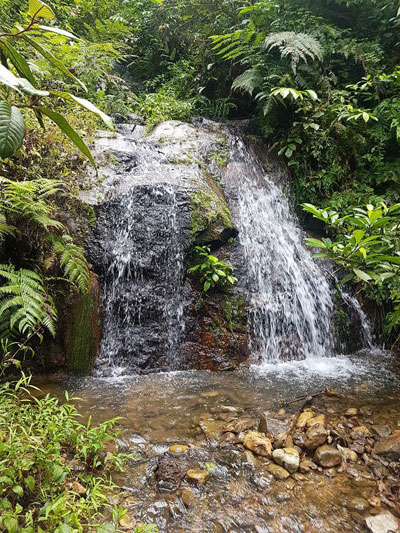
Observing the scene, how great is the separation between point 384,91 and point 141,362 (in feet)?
20.3

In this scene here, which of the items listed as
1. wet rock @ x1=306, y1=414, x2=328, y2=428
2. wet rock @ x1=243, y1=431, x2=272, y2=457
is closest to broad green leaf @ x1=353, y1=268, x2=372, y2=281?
wet rock @ x1=306, y1=414, x2=328, y2=428

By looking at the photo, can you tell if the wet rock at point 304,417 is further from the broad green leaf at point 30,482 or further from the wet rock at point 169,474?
the broad green leaf at point 30,482

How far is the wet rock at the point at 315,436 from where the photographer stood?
236 cm

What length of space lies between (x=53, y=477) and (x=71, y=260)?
2256mm

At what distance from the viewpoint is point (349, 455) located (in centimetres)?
233

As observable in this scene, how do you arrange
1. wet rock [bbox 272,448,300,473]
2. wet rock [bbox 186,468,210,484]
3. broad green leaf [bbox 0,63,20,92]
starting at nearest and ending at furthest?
broad green leaf [bbox 0,63,20,92] < wet rock [bbox 186,468,210,484] < wet rock [bbox 272,448,300,473]

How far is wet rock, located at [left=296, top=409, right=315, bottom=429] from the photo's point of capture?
2.55m

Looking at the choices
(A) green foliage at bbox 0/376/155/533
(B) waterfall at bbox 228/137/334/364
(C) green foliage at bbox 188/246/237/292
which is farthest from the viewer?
(B) waterfall at bbox 228/137/334/364

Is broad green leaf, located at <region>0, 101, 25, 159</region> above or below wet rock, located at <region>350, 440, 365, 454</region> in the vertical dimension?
above

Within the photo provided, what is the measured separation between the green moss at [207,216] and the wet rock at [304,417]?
2599mm

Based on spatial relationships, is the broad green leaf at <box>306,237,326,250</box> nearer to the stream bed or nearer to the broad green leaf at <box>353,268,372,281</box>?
the broad green leaf at <box>353,268,372,281</box>

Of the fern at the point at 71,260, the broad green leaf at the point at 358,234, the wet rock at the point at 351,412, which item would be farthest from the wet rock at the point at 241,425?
the fern at the point at 71,260

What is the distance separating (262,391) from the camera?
3.29 meters

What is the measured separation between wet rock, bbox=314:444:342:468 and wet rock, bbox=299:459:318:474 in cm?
4
